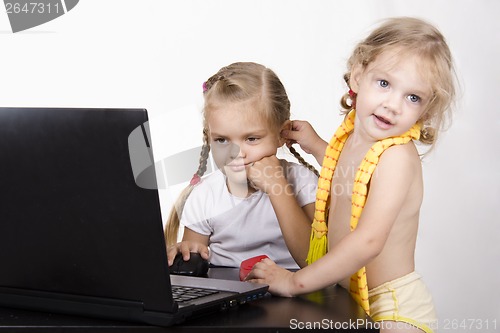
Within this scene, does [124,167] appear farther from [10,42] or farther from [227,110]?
[10,42]

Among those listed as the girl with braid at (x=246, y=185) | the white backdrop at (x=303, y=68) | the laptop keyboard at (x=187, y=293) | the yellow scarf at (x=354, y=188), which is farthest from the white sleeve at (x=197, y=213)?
the white backdrop at (x=303, y=68)

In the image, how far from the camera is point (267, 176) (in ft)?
5.54

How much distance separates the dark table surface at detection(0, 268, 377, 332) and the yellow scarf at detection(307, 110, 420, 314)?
17cm

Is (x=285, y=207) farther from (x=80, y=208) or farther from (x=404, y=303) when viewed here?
(x=80, y=208)

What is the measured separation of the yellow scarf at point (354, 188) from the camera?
1406 millimetres

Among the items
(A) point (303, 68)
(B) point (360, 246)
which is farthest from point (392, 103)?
(A) point (303, 68)

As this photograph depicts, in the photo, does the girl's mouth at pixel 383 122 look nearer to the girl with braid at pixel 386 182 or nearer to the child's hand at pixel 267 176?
the girl with braid at pixel 386 182

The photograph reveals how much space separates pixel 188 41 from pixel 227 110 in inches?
46.1

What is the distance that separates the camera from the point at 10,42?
2.92 metres

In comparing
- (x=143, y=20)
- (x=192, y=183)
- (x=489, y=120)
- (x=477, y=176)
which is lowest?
(x=477, y=176)

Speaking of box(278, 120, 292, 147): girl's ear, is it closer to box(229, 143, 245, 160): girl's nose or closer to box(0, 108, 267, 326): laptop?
box(229, 143, 245, 160): girl's nose

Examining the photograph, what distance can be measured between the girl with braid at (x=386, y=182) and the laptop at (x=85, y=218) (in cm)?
27

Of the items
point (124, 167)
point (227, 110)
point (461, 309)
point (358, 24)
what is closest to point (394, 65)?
point (227, 110)

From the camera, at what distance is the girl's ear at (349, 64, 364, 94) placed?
4.99 feet
